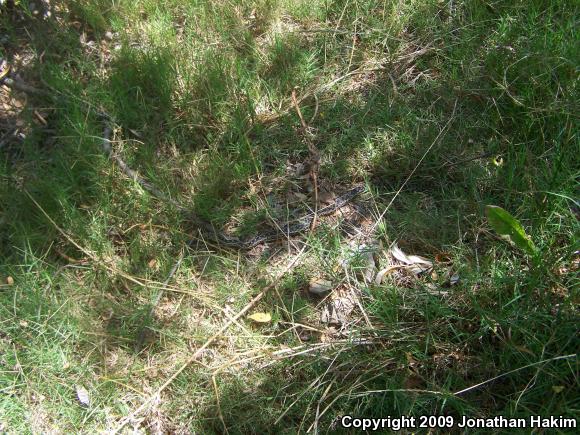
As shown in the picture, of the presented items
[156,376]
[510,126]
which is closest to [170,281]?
[156,376]

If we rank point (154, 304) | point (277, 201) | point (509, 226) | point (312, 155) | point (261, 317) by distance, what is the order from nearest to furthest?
point (509, 226)
point (261, 317)
point (154, 304)
point (277, 201)
point (312, 155)

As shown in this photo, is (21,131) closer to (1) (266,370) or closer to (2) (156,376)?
(2) (156,376)

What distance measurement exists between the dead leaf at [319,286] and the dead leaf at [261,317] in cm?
24

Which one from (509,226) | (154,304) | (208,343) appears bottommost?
(208,343)

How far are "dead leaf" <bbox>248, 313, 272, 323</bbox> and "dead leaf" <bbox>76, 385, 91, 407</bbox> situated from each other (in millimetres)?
795

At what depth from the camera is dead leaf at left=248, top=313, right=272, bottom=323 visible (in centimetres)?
240

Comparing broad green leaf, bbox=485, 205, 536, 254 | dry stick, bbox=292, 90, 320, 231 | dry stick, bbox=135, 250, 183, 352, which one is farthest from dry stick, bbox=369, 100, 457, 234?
→ dry stick, bbox=135, 250, 183, 352

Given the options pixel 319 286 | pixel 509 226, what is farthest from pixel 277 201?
pixel 509 226

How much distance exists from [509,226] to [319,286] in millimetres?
884

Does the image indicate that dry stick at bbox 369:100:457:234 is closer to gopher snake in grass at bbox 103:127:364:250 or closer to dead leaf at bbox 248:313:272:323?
gopher snake in grass at bbox 103:127:364:250

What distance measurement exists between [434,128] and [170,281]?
1.62 m

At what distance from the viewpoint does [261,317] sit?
7.92ft

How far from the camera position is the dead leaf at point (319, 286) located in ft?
8.12

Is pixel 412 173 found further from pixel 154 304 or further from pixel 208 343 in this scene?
pixel 154 304
